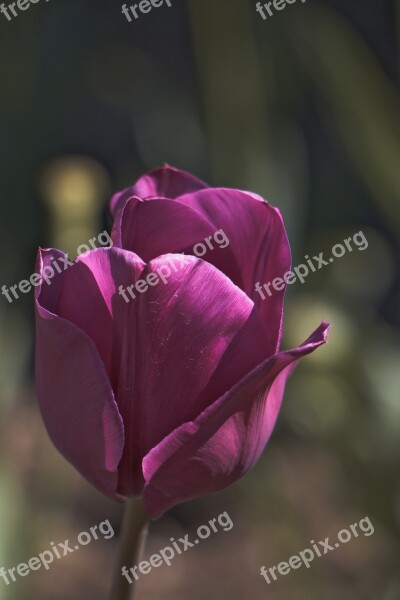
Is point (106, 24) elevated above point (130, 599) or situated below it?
Answer: above

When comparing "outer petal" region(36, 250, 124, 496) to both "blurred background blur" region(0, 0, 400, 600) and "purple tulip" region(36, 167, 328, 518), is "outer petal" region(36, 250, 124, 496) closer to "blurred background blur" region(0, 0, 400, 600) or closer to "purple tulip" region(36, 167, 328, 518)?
"purple tulip" region(36, 167, 328, 518)

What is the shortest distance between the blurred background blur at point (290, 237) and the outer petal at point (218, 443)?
280mm

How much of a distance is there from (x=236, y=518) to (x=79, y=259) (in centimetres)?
80

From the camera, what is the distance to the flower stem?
289 millimetres

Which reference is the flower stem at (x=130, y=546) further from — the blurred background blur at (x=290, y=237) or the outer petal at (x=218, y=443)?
the blurred background blur at (x=290, y=237)

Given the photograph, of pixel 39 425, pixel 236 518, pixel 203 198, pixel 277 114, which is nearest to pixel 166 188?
pixel 203 198

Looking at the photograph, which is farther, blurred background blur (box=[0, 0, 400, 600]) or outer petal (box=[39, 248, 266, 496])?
blurred background blur (box=[0, 0, 400, 600])

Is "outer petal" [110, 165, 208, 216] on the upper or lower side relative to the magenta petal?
upper

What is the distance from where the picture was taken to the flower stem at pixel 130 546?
0.29 m

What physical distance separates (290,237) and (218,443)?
454mm

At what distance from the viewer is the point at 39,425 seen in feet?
2.29

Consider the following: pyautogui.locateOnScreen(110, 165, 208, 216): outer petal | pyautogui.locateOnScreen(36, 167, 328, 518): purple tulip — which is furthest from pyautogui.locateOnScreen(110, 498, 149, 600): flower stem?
pyautogui.locateOnScreen(110, 165, 208, 216): outer petal

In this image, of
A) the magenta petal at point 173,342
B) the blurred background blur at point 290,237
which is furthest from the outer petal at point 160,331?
the blurred background blur at point 290,237

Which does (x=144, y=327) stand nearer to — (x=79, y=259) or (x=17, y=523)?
(x=79, y=259)
